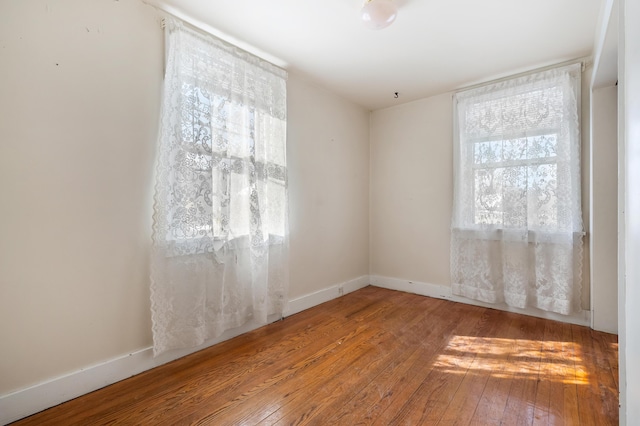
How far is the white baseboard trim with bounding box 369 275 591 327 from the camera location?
2.69m

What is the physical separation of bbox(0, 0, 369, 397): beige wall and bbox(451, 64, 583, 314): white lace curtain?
10.0 ft

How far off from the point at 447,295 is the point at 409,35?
9.08 ft

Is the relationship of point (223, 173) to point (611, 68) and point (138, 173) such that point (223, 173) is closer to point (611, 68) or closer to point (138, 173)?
point (138, 173)

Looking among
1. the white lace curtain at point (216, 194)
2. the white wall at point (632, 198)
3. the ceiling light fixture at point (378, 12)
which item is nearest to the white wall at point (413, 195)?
the white lace curtain at point (216, 194)

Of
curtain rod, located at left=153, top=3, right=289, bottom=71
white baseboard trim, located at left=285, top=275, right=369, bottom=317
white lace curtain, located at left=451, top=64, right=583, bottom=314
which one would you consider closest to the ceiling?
curtain rod, located at left=153, top=3, right=289, bottom=71

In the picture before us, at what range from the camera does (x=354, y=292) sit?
12.3 feet

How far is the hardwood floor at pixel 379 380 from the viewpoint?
1.51 metres

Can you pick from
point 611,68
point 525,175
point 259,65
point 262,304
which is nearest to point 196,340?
point 262,304

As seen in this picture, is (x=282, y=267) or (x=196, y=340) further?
(x=282, y=267)

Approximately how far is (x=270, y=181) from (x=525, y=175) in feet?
8.16

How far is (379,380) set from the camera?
1819 mm

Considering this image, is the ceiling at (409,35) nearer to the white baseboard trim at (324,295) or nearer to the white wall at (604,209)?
the white wall at (604,209)

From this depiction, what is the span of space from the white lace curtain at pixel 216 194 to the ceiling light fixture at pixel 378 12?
1056 mm

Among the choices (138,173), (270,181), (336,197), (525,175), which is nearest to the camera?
(138,173)
